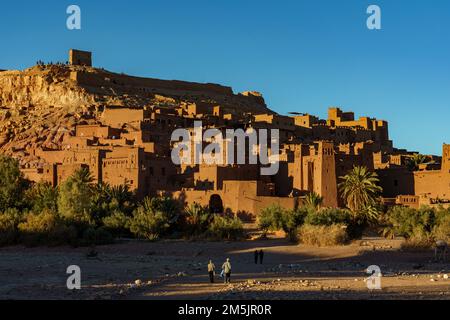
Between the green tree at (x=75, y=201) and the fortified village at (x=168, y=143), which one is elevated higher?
the fortified village at (x=168, y=143)

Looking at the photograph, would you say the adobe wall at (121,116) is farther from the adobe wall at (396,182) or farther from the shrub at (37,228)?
the adobe wall at (396,182)

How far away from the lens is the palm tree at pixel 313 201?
40.5m

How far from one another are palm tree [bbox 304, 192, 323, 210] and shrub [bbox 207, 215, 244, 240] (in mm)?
4257

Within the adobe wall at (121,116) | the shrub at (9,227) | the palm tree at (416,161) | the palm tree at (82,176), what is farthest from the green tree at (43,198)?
the palm tree at (416,161)

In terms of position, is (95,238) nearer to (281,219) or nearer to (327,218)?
(281,219)

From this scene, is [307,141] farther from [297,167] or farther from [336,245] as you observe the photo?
[336,245]

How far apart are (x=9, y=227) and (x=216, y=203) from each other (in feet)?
39.3

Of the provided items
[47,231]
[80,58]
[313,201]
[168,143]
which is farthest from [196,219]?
[80,58]

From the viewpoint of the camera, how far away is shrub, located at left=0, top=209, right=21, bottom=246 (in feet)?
130

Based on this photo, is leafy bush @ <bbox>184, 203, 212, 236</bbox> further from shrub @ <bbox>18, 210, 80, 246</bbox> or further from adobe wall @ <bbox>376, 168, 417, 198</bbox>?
adobe wall @ <bbox>376, 168, 417, 198</bbox>

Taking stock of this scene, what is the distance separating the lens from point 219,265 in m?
30.3

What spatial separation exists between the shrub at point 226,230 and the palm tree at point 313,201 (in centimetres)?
426

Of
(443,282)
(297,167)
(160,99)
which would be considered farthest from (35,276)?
(160,99)

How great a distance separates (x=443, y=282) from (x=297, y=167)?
2445cm
